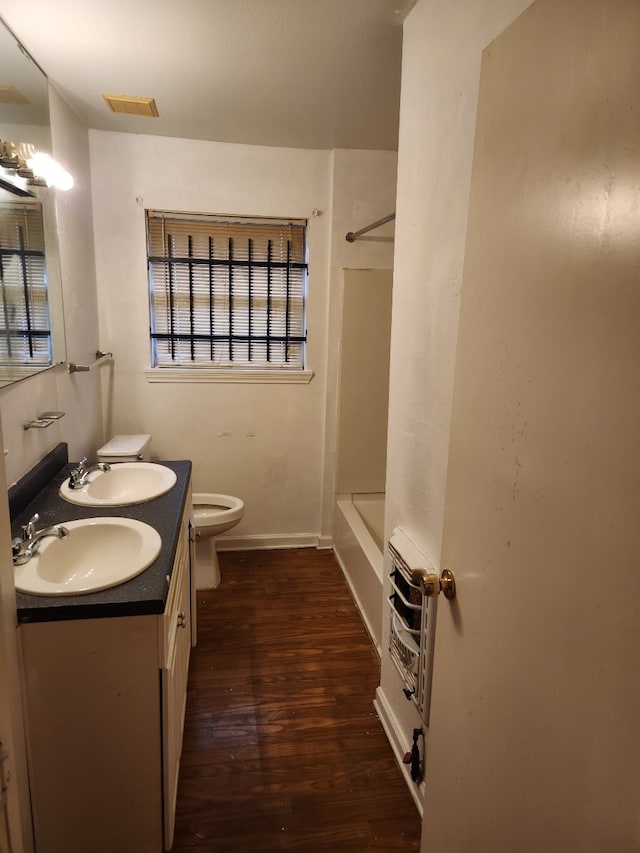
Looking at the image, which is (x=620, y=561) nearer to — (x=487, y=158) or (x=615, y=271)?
(x=615, y=271)

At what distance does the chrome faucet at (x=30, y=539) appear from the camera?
1.37 metres

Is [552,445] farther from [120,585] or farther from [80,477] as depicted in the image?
[80,477]

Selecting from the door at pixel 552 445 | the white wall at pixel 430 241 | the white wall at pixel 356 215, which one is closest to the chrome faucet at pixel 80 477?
the white wall at pixel 430 241

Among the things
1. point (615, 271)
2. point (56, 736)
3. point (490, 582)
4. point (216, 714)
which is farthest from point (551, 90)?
point (216, 714)

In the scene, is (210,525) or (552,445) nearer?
(552,445)

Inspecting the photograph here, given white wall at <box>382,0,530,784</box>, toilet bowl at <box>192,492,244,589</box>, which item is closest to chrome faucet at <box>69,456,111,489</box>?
toilet bowl at <box>192,492,244,589</box>

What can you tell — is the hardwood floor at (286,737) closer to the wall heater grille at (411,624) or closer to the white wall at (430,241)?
the white wall at (430,241)

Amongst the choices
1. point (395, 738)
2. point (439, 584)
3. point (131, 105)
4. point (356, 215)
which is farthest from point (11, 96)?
point (395, 738)

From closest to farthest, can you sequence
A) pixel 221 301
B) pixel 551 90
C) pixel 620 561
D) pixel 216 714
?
pixel 620 561
pixel 551 90
pixel 216 714
pixel 221 301

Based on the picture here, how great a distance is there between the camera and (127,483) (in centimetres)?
225

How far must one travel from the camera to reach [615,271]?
585 millimetres

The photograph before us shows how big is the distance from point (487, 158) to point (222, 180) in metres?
2.40

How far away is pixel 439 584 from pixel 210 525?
6.00 ft

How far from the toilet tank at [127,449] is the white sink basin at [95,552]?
1.02 metres
